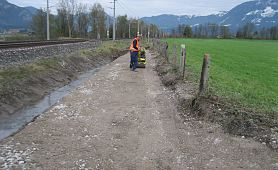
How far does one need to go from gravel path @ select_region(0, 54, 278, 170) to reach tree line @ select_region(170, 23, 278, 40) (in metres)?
144

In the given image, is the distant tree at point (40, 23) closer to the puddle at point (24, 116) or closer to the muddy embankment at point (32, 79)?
the muddy embankment at point (32, 79)

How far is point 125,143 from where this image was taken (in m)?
7.61

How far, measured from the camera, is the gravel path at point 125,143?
6.51m

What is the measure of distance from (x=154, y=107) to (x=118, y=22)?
109 metres

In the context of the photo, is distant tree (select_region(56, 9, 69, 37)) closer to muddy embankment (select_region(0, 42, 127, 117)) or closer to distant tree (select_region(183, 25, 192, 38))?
muddy embankment (select_region(0, 42, 127, 117))

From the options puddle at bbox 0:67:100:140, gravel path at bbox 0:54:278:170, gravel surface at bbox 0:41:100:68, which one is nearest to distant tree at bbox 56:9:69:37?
gravel surface at bbox 0:41:100:68

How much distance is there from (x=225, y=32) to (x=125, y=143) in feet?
518

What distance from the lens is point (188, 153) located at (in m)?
7.05

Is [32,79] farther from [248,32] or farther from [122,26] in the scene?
[248,32]

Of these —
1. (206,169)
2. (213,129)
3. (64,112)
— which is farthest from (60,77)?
(206,169)

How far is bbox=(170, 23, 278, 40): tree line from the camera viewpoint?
147250mm

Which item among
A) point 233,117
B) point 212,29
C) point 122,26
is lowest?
point 233,117

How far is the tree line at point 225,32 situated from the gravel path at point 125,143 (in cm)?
14371

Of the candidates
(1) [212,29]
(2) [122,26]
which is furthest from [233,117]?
(1) [212,29]
